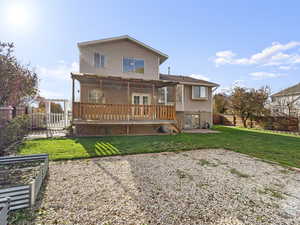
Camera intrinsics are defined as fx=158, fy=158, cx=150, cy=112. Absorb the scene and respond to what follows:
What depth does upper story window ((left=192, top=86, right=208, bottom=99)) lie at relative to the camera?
15.6 metres

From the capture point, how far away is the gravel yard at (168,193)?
247cm

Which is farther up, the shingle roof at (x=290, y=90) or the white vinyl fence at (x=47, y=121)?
the shingle roof at (x=290, y=90)

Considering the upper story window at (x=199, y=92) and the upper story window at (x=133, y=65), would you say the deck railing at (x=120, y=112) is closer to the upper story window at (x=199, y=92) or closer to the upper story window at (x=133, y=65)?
the upper story window at (x=133, y=65)

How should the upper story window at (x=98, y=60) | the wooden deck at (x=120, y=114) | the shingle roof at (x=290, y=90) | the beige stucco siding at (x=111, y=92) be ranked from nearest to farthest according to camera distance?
1. the wooden deck at (x=120, y=114)
2. the beige stucco siding at (x=111, y=92)
3. the upper story window at (x=98, y=60)
4. the shingle roof at (x=290, y=90)

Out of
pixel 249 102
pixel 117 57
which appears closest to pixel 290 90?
pixel 249 102

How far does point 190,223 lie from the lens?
2.33m

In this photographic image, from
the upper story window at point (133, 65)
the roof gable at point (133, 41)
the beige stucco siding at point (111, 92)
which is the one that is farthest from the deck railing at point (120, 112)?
the roof gable at point (133, 41)

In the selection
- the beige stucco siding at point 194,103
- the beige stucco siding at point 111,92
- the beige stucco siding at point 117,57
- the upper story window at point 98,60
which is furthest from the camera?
the beige stucco siding at point 194,103

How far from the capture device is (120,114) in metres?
9.83

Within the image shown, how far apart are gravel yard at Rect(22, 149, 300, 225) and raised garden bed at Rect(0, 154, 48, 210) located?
0.27 meters

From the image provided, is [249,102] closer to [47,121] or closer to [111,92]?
[111,92]

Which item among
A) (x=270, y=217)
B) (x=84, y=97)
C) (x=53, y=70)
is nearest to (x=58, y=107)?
(x=53, y=70)

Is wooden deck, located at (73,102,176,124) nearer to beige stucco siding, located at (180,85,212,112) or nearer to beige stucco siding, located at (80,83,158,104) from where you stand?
beige stucco siding, located at (80,83,158,104)

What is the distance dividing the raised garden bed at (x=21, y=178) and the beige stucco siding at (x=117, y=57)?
27.3 feet
